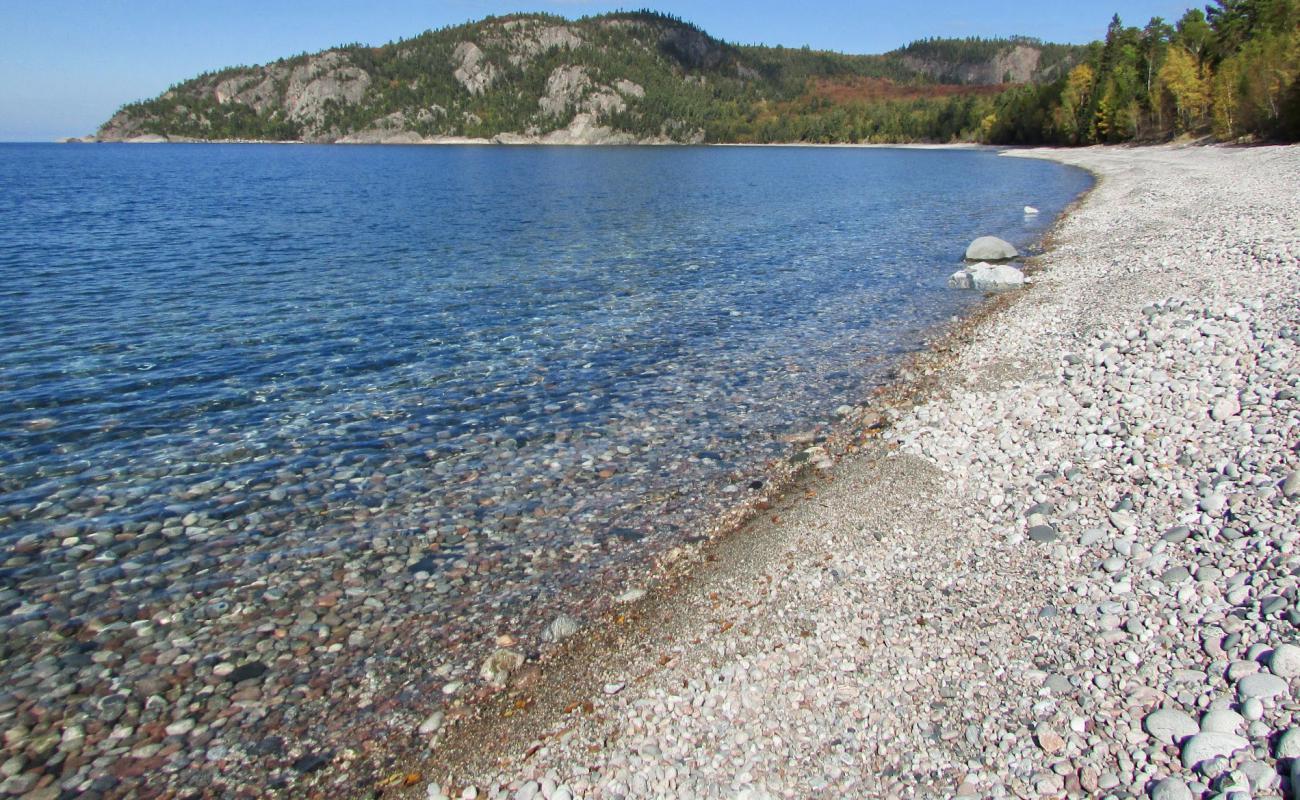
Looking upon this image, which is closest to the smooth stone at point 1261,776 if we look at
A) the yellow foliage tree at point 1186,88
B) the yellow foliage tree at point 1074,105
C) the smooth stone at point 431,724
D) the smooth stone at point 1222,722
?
the smooth stone at point 1222,722

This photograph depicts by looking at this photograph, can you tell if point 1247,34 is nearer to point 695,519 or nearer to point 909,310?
point 909,310

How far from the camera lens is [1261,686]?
581 centimetres

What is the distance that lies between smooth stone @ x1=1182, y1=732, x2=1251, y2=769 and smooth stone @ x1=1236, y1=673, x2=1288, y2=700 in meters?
0.56

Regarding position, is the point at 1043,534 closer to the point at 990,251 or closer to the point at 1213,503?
the point at 1213,503

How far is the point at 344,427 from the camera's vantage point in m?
14.4

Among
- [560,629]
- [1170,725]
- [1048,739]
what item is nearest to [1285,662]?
[1170,725]

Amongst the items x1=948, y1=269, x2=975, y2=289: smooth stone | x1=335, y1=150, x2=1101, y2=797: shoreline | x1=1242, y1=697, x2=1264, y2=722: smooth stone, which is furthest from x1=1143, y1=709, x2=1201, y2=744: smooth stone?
x1=948, y1=269, x2=975, y2=289: smooth stone

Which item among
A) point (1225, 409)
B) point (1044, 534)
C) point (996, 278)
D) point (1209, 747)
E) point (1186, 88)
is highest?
point (1186, 88)

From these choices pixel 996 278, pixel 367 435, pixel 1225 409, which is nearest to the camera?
pixel 1225 409

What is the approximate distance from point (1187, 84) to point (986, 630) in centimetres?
13255

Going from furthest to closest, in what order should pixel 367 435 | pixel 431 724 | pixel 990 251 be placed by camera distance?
pixel 990 251, pixel 367 435, pixel 431 724

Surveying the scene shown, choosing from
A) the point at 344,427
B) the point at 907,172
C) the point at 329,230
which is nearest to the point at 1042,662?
the point at 344,427

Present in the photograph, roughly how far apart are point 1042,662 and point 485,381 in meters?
13.4

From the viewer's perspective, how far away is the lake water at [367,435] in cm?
854
